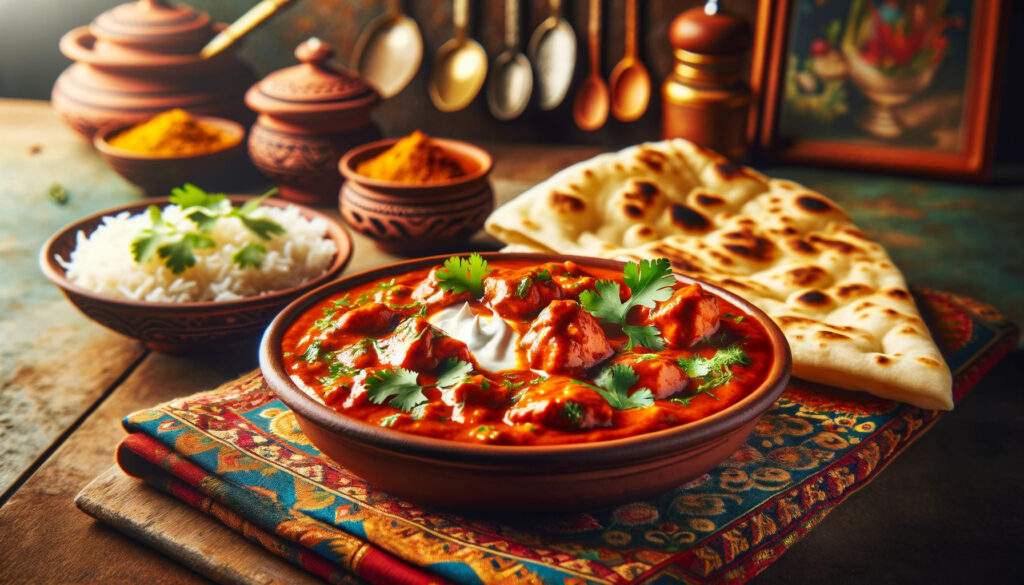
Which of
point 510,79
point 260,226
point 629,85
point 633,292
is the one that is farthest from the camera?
point 510,79

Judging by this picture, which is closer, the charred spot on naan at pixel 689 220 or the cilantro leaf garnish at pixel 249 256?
the cilantro leaf garnish at pixel 249 256

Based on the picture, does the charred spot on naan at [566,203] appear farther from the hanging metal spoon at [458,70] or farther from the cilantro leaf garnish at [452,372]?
the hanging metal spoon at [458,70]

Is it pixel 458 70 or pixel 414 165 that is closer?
pixel 414 165

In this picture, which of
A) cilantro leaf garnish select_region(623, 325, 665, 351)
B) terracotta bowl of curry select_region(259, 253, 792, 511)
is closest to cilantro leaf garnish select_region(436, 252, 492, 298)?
terracotta bowl of curry select_region(259, 253, 792, 511)

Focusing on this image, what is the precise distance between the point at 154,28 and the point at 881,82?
2742 mm

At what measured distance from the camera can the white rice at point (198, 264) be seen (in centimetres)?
191

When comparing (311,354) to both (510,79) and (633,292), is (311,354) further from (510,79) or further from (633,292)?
(510,79)

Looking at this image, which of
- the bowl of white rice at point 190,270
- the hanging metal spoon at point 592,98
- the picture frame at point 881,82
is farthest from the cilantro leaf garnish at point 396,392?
the hanging metal spoon at point 592,98

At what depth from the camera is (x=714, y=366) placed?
1.34 meters

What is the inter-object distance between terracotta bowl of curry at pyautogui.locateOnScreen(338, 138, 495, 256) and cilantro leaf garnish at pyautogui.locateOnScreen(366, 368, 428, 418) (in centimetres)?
119

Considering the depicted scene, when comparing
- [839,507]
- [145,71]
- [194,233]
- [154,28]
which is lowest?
[839,507]

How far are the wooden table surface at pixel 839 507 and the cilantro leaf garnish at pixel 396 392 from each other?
0.40 meters

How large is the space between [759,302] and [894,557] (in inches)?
24.5

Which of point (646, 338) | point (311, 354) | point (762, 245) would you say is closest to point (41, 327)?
point (311, 354)
